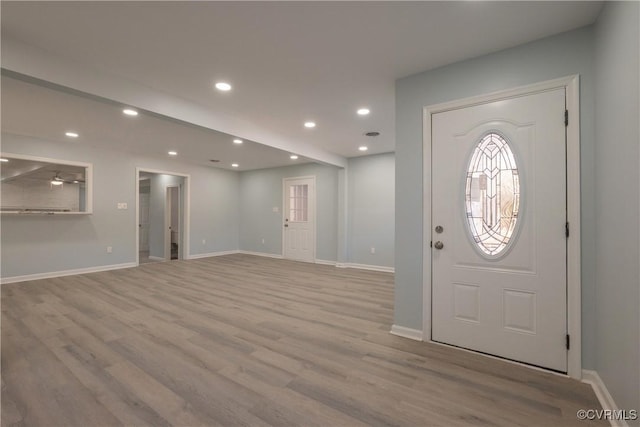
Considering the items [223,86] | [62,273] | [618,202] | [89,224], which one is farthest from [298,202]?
[618,202]

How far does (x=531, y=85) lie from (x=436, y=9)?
39.3 inches

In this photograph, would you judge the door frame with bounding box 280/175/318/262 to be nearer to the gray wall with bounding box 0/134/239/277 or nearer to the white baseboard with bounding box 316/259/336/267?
the white baseboard with bounding box 316/259/336/267

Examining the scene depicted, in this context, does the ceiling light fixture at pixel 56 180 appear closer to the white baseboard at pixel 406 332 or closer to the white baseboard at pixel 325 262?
the white baseboard at pixel 325 262

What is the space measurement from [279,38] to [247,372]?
259 centimetres

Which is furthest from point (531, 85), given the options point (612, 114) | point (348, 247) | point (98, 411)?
point (348, 247)

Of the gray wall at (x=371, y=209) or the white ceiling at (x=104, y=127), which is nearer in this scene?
the white ceiling at (x=104, y=127)

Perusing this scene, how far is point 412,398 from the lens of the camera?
1799 millimetres

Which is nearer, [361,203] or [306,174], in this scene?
[361,203]

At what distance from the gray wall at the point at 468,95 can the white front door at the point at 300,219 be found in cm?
457

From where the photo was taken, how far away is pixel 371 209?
6.27 meters

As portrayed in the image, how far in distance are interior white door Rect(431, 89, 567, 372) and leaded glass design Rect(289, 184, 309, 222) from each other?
200 inches

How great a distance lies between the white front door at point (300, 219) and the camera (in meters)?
7.27

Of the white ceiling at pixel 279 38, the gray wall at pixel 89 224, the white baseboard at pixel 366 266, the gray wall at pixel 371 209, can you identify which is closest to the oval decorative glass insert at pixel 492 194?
the white ceiling at pixel 279 38

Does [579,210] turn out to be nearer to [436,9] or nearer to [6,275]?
[436,9]
